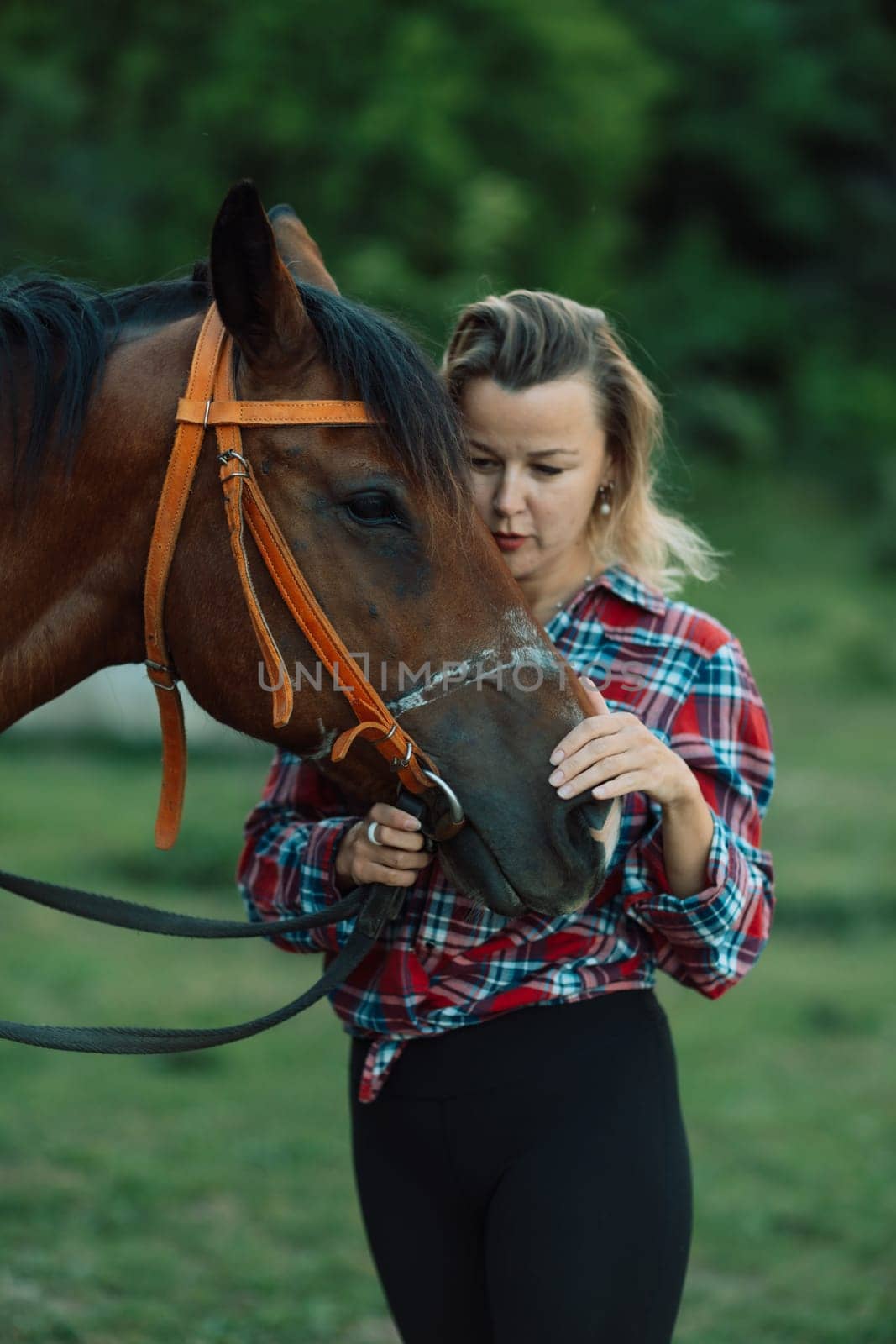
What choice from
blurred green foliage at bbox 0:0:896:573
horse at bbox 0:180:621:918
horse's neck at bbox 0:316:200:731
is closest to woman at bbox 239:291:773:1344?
horse at bbox 0:180:621:918

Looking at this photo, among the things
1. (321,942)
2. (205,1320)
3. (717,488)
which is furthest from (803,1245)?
(717,488)

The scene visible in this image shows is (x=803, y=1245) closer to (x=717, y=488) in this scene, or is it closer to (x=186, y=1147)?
(x=186, y=1147)

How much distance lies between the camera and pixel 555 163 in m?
21.8

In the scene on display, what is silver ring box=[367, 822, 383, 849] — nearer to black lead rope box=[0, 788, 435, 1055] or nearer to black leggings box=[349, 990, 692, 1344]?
black lead rope box=[0, 788, 435, 1055]

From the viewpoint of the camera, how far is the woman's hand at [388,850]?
2006mm

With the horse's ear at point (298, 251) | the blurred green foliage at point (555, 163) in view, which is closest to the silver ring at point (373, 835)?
the horse's ear at point (298, 251)

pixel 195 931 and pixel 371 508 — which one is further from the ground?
pixel 371 508

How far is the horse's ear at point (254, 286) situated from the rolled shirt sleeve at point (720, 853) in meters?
0.84

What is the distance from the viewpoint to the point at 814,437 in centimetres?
2356

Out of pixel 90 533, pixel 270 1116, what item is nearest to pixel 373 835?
pixel 90 533

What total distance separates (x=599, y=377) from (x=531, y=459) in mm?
197

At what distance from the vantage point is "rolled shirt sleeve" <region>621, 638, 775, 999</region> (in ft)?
6.73

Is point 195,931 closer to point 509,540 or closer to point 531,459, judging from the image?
point 509,540

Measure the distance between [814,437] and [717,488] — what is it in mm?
3405
